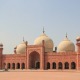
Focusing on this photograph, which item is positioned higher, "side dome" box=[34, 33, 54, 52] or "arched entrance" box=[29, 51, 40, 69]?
"side dome" box=[34, 33, 54, 52]

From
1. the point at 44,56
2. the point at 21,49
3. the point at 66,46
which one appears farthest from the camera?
the point at 21,49

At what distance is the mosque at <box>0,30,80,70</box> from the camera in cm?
4028

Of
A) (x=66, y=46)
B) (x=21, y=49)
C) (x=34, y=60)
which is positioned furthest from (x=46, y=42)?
(x=21, y=49)

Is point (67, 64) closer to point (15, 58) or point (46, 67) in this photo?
point (46, 67)

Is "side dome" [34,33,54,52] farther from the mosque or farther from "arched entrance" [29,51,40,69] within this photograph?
"arched entrance" [29,51,40,69]

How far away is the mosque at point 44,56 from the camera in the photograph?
40.3 metres

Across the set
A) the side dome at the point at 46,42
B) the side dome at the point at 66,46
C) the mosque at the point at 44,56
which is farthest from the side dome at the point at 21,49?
the side dome at the point at 66,46

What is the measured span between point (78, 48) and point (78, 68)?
3.23 m

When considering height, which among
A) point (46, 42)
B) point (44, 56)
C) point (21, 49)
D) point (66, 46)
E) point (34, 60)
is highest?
point (46, 42)

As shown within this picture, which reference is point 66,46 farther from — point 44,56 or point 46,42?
point 44,56

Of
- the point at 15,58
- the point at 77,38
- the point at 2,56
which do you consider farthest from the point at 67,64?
the point at 2,56

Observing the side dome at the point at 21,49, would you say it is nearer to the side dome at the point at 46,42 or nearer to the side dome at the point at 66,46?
the side dome at the point at 46,42

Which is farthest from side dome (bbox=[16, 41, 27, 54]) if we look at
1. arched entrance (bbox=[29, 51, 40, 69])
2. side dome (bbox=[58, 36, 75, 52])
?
side dome (bbox=[58, 36, 75, 52])

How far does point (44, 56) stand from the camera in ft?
136
